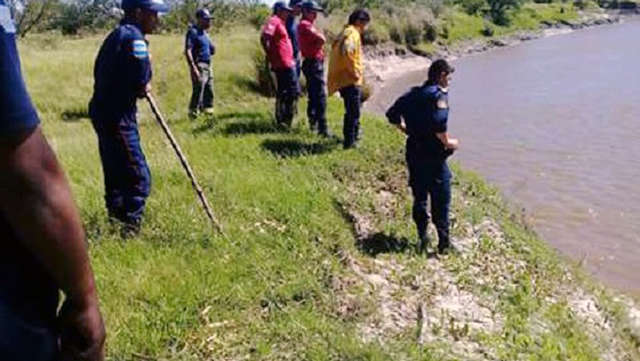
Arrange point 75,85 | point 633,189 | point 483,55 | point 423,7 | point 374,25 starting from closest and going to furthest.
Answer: point 633,189 → point 75,85 → point 374,25 → point 483,55 → point 423,7

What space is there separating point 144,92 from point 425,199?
8.95 ft

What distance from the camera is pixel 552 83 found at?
23297 millimetres

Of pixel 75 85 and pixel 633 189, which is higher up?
pixel 75 85

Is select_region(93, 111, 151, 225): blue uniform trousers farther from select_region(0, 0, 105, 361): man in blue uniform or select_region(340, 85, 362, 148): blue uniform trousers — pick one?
select_region(0, 0, 105, 361): man in blue uniform

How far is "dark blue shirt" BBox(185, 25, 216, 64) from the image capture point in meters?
11.1

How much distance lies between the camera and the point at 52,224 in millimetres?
1645

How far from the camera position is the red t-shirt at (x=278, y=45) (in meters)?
9.27

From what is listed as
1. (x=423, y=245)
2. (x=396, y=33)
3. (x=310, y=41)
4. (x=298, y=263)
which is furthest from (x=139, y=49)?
(x=396, y=33)

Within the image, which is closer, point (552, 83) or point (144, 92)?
point (144, 92)

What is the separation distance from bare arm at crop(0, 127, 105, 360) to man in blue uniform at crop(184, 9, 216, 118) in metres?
9.36

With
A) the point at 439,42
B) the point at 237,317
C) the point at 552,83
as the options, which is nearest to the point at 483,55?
the point at 439,42

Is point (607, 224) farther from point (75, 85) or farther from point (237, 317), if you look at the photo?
point (75, 85)

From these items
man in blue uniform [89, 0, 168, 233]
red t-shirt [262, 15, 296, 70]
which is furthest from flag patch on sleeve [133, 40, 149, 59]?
red t-shirt [262, 15, 296, 70]

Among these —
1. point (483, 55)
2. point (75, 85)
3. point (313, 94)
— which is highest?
point (313, 94)
